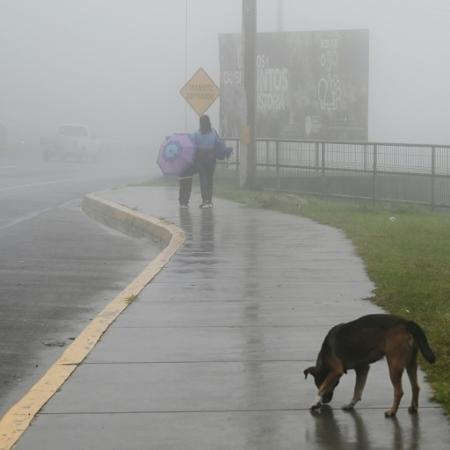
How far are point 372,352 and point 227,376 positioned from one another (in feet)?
4.58

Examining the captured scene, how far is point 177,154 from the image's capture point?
25031 mm

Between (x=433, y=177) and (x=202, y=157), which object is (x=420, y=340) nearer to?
(x=202, y=157)

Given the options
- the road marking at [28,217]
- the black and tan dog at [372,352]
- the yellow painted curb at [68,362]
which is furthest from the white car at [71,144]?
the black and tan dog at [372,352]

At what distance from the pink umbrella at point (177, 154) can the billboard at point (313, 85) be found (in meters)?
13.0

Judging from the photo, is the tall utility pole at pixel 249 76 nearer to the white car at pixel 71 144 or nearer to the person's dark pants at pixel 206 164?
the person's dark pants at pixel 206 164

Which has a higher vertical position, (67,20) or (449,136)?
(67,20)

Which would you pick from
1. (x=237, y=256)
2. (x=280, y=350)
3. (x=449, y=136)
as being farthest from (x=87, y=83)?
(x=280, y=350)

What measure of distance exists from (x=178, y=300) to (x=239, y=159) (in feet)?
63.5

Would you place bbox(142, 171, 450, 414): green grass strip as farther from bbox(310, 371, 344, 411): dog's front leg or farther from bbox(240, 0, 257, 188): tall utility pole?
bbox(240, 0, 257, 188): tall utility pole

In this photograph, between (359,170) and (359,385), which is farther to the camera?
(359,170)

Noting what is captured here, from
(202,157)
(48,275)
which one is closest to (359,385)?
(48,275)

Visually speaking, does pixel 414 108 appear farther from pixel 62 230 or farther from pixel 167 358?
pixel 167 358

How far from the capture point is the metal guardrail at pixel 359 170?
26250mm

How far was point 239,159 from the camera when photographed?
31203mm
